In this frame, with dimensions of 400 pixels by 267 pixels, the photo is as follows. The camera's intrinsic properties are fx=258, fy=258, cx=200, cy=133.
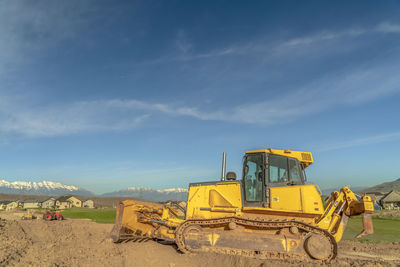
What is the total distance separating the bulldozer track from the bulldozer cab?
2.19ft

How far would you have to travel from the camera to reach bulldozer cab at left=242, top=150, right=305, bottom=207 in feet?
29.5

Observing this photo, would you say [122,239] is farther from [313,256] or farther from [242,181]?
[313,256]

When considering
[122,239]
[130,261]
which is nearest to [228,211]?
[130,261]

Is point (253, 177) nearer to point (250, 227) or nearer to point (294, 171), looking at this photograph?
point (294, 171)

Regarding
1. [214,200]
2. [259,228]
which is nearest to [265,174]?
[259,228]

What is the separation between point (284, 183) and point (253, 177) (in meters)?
1.08

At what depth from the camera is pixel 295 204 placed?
8602 millimetres

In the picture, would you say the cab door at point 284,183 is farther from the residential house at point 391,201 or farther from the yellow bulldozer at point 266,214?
the residential house at point 391,201

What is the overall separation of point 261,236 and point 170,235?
3.66 metres

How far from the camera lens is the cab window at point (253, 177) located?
29.8ft

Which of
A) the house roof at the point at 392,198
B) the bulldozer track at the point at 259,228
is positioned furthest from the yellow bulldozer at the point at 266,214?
the house roof at the point at 392,198

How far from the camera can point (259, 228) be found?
28.7ft

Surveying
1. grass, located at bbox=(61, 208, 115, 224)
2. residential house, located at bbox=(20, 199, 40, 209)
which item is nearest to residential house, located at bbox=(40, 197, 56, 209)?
residential house, located at bbox=(20, 199, 40, 209)

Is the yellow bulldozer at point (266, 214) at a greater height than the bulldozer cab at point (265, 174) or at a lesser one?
lesser
